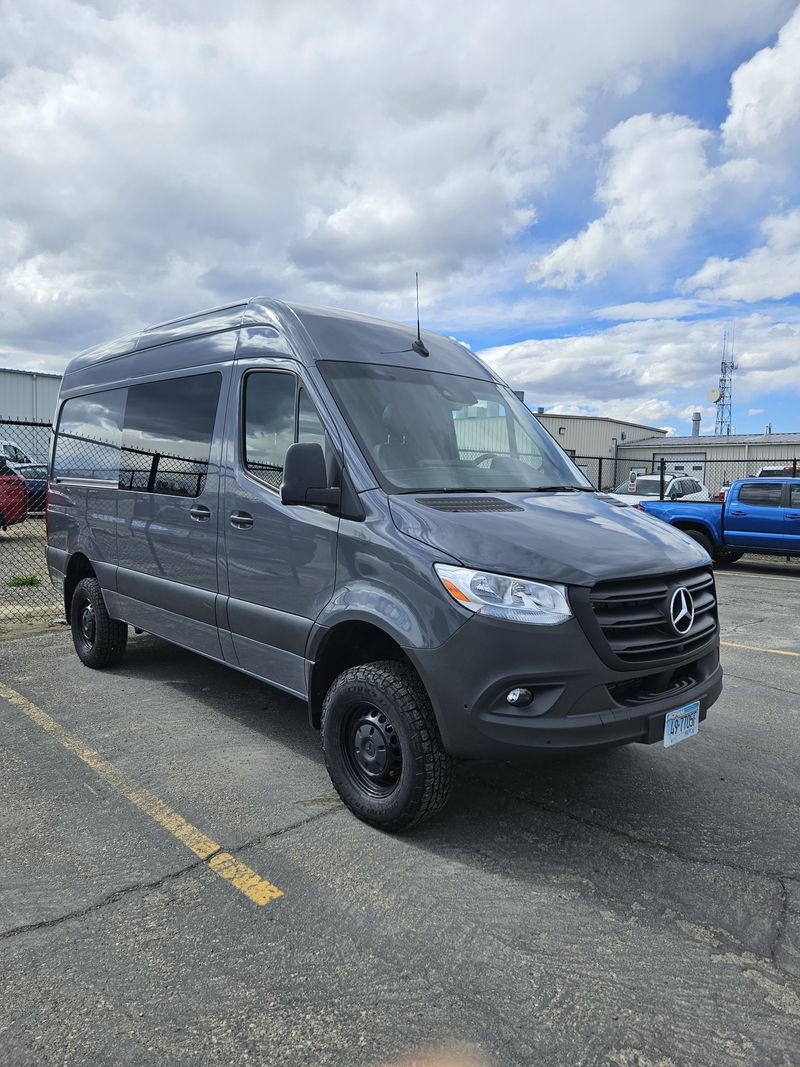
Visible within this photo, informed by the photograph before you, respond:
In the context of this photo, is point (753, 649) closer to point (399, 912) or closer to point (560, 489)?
A: point (560, 489)

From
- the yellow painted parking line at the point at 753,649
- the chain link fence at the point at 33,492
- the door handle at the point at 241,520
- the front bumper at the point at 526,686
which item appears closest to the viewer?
the front bumper at the point at 526,686

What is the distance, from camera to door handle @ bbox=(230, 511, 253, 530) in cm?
387

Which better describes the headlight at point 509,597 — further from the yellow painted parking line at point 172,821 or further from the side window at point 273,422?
the yellow painted parking line at point 172,821

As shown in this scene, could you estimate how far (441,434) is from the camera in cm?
374

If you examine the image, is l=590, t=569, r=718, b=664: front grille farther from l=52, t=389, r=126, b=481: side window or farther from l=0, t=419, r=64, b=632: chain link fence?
l=0, t=419, r=64, b=632: chain link fence

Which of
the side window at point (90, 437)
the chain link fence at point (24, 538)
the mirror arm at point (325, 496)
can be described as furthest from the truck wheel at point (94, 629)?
the mirror arm at point (325, 496)

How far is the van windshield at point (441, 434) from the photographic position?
3449 millimetres

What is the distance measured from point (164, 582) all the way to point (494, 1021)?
132 inches

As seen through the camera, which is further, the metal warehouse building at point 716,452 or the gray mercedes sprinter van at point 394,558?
the metal warehouse building at point 716,452

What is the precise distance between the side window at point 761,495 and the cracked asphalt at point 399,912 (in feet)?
30.4

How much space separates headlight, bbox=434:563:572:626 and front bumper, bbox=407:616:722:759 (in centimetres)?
4

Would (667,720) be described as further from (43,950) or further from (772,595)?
(772,595)

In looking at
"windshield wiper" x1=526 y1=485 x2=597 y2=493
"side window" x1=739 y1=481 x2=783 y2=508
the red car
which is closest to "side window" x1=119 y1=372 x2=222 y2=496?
"windshield wiper" x1=526 y1=485 x2=597 y2=493

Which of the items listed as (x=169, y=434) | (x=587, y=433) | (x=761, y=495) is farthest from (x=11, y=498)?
(x=587, y=433)
